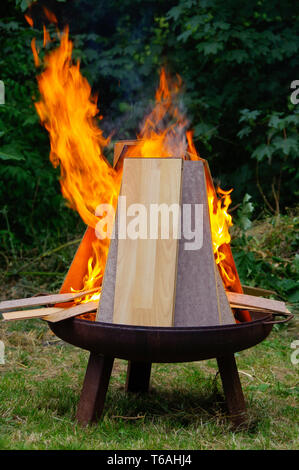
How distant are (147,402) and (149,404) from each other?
35 mm

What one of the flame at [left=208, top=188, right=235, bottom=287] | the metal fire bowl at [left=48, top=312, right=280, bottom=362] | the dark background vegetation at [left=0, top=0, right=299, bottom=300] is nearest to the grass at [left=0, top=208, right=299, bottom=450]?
the metal fire bowl at [left=48, top=312, right=280, bottom=362]

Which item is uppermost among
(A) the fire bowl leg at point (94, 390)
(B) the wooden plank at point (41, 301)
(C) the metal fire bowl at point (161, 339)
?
(B) the wooden plank at point (41, 301)

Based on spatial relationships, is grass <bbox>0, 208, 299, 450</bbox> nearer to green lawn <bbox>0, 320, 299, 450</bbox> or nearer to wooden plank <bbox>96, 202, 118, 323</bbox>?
green lawn <bbox>0, 320, 299, 450</bbox>

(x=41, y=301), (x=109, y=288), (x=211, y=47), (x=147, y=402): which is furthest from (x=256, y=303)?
(x=211, y=47)

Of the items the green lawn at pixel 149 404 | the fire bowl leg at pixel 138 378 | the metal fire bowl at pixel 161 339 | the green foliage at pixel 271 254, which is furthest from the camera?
the green foliage at pixel 271 254

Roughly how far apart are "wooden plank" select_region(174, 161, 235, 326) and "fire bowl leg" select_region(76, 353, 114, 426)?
413mm

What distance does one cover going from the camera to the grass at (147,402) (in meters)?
2.46

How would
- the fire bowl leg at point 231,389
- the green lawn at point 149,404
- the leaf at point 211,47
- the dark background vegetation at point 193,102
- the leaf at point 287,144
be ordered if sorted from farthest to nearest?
the leaf at point 211,47
the leaf at point 287,144
the dark background vegetation at point 193,102
the fire bowl leg at point 231,389
the green lawn at point 149,404

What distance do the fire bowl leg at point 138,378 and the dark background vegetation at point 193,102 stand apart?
6.38 ft

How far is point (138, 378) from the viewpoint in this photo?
10.6ft

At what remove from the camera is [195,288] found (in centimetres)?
255

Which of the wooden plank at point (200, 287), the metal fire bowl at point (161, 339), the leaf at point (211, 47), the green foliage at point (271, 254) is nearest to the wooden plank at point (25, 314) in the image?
the metal fire bowl at point (161, 339)

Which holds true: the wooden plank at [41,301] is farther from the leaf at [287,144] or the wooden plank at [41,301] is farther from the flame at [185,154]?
the leaf at [287,144]

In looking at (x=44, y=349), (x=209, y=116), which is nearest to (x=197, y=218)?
(x=44, y=349)
